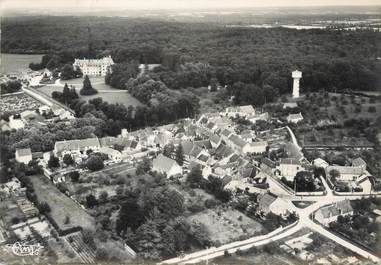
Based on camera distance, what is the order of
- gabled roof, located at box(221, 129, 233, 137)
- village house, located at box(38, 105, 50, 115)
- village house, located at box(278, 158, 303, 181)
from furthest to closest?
village house, located at box(38, 105, 50, 115) → gabled roof, located at box(221, 129, 233, 137) → village house, located at box(278, 158, 303, 181)

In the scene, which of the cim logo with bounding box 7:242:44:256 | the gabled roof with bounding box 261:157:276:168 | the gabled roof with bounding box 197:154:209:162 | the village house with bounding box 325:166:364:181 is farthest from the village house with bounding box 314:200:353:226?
the cim logo with bounding box 7:242:44:256

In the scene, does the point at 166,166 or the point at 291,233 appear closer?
the point at 291,233

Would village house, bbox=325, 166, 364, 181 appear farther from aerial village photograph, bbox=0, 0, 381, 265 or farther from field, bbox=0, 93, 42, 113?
field, bbox=0, 93, 42, 113

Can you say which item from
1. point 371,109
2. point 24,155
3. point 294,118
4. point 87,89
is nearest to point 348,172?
point 294,118

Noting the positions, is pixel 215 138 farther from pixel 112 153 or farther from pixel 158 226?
pixel 158 226

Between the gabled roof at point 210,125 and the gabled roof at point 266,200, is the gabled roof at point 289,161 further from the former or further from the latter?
the gabled roof at point 210,125

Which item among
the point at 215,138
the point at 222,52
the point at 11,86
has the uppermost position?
the point at 222,52

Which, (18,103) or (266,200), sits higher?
(18,103)
